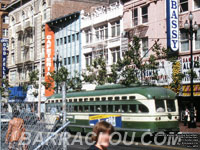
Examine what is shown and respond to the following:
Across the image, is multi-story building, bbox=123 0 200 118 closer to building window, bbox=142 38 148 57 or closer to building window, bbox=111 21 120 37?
building window, bbox=142 38 148 57

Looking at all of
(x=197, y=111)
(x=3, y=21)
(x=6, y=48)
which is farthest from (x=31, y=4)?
(x=197, y=111)

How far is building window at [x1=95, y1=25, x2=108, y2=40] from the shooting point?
43.6 m

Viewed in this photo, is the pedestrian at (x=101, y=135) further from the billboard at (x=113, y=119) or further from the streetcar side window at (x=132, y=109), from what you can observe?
the billboard at (x=113, y=119)

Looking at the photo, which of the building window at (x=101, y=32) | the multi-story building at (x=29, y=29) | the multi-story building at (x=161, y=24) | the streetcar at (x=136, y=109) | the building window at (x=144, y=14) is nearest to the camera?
the streetcar at (x=136, y=109)

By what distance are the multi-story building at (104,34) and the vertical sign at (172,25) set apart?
7538 mm

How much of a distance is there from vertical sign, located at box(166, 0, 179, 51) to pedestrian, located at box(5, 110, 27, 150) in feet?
83.2

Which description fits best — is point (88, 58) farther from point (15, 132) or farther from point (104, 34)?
point (15, 132)

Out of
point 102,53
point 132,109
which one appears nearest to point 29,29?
point 102,53

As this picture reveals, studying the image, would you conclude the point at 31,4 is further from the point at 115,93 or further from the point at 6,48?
the point at 115,93

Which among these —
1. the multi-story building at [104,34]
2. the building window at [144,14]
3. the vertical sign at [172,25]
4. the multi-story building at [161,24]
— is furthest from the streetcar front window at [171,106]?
the multi-story building at [104,34]

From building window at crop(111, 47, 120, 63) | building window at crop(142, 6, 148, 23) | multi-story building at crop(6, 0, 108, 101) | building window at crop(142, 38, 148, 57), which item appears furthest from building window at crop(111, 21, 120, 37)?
multi-story building at crop(6, 0, 108, 101)

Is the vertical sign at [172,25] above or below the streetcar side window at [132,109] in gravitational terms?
above

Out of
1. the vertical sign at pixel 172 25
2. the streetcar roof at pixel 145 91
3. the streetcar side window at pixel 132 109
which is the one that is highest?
the vertical sign at pixel 172 25

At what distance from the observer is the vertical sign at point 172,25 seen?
32875 millimetres
